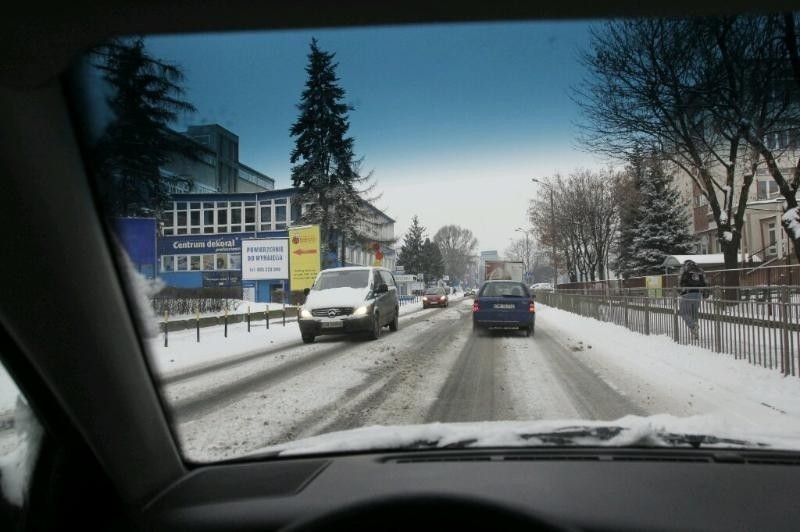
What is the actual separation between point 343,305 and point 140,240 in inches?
400

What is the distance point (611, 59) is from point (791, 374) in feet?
13.7

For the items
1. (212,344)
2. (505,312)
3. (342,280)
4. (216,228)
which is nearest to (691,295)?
(505,312)

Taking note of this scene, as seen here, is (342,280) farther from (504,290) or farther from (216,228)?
(216,228)

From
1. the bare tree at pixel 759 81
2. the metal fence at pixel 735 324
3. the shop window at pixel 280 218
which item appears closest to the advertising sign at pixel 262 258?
the shop window at pixel 280 218

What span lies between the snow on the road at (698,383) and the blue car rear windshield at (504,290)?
316cm

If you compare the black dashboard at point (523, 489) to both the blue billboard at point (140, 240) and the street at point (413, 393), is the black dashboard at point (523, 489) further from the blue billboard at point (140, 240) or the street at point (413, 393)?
A: the blue billboard at point (140, 240)

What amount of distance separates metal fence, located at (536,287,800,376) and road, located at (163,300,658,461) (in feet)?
7.40

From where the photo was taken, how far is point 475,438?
3.10 m

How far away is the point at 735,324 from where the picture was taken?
930 cm

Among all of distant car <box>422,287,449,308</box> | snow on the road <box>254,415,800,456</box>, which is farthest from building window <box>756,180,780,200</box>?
distant car <box>422,287,449,308</box>

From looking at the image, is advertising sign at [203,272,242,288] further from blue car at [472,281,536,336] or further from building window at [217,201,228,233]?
blue car at [472,281,536,336]

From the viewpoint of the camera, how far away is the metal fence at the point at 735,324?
7352 millimetres

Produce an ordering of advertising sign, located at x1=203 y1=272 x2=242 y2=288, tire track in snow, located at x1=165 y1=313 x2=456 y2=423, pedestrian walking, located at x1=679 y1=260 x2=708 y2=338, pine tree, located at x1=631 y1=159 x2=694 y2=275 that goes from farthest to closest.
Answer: pine tree, located at x1=631 y1=159 x2=694 y2=275 < pedestrian walking, located at x1=679 y1=260 x2=708 y2=338 < advertising sign, located at x1=203 y1=272 x2=242 y2=288 < tire track in snow, located at x1=165 y1=313 x2=456 y2=423

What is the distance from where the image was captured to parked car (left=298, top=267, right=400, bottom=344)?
13.5 meters
